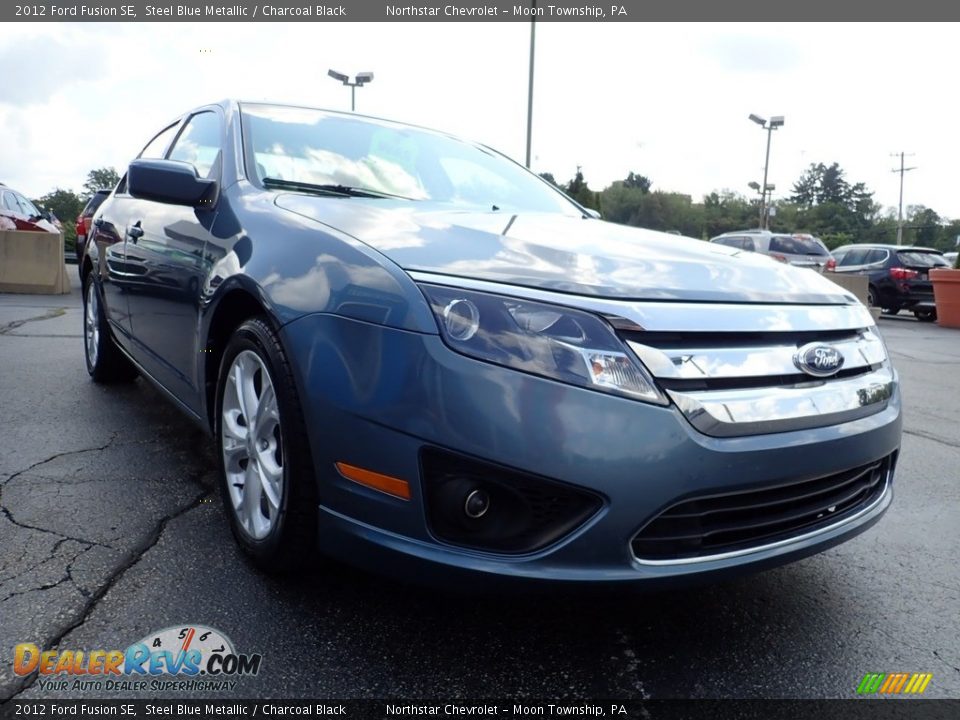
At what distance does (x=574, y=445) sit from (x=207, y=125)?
249 centimetres

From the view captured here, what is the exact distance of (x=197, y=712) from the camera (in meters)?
1.62

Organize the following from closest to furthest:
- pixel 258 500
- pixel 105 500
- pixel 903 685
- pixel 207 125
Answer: pixel 903 685 → pixel 258 500 → pixel 105 500 → pixel 207 125

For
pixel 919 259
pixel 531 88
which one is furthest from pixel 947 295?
pixel 531 88

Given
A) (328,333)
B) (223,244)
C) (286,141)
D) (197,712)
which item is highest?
(286,141)

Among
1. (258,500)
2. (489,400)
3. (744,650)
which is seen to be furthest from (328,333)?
(744,650)

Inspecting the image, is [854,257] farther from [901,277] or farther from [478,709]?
[478,709]

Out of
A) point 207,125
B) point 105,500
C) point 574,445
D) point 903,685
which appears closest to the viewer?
point 574,445

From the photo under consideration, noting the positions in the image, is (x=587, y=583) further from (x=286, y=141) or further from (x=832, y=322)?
(x=286, y=141)

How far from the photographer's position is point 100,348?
4.50 metres

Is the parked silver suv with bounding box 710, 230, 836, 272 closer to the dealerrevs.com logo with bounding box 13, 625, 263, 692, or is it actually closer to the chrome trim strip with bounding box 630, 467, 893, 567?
the chrome trim strip with bounding box 630, 467, 893, 567

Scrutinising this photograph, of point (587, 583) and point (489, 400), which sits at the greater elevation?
point (489, 400)

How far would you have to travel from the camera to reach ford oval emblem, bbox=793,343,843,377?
72.2 inches

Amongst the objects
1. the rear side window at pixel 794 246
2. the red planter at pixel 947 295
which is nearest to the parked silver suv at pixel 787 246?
the rear side window at pixel 794 246

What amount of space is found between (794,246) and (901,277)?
342cm
